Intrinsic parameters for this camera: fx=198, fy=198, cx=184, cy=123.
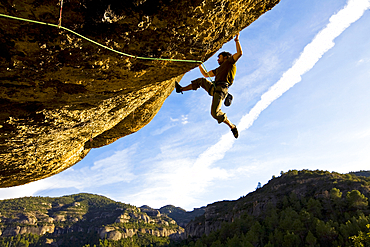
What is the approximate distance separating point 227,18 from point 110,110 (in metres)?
3.76

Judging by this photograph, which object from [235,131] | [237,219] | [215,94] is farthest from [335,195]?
[215,94]

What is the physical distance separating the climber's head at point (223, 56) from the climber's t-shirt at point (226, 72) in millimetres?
275

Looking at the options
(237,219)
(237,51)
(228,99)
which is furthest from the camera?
(237,219)

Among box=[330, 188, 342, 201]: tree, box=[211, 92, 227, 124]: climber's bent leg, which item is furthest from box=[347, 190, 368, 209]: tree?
box=[211, 92, 227, 124]: climber's bent leg

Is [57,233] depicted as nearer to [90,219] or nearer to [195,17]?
[90,219]

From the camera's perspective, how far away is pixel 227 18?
3.33m

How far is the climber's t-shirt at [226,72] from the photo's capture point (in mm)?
4805

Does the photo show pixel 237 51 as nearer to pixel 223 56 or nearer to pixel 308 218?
pixel 223 56

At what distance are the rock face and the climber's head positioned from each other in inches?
40.4

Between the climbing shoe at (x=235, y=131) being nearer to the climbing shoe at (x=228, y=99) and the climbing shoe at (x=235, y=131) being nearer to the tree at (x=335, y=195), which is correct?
the climbing shoe at (x=228, y=99)

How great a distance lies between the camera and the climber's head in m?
5.00

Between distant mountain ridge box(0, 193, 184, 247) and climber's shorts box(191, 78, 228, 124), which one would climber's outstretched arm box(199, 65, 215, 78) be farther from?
distant mountain ridge box(0, 193, 184, 247)

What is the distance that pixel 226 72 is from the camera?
489cm

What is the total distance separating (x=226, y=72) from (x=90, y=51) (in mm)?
3126
